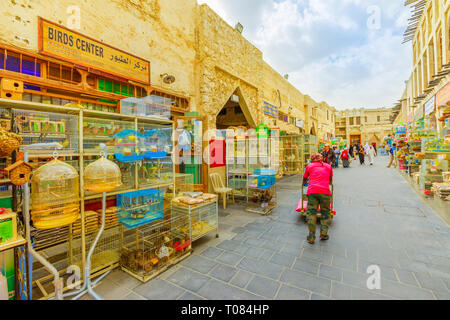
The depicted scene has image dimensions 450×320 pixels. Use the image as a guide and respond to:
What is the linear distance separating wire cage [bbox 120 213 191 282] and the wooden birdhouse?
4.71 feet

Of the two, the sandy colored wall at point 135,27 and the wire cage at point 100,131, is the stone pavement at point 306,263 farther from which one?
the sandy colored wall at point 135,27

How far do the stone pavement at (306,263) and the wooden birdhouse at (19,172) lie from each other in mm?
1610

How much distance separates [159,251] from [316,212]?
2792 millimetres

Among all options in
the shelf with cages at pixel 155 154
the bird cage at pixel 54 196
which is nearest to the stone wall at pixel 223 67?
the shelf with cages at pixel 155 154

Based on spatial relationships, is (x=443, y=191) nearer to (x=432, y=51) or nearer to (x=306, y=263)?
(x=306, y=263)

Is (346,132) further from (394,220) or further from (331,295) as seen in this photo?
(331,295)

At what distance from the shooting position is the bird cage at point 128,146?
116 inches

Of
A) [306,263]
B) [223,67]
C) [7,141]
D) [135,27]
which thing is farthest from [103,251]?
[223,67]

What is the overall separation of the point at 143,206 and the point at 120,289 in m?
1.06

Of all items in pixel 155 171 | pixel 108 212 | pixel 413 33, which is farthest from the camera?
pixel 413 33

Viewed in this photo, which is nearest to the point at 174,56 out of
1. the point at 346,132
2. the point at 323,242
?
the point at 323,242

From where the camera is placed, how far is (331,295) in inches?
90.6

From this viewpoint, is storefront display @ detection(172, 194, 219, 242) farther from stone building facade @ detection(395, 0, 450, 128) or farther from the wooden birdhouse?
stone building facade @ detection(395, 0, 450, 128)

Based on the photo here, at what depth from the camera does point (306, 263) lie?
297 cm
